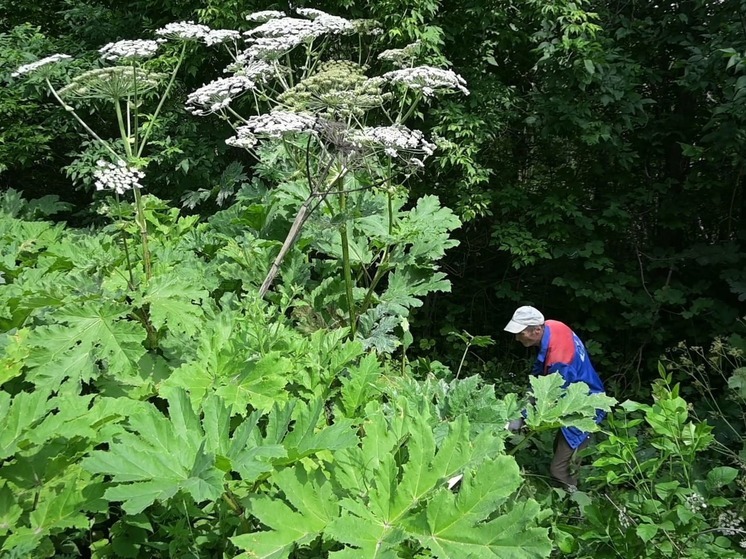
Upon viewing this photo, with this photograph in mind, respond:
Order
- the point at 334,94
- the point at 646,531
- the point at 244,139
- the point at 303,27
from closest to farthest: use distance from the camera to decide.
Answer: the point at 646,531 < the point at 334,94 < the point at 244,139 < the point at 303,27

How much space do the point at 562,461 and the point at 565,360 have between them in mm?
846

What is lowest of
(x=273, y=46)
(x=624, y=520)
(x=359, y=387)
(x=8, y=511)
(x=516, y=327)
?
(x=516, y=327)

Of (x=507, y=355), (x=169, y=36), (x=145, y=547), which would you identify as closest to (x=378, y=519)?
(x=145, y=547)

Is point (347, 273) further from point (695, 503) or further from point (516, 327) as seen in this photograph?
point (695, 503)

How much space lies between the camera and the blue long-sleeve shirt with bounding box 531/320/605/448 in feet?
13.6

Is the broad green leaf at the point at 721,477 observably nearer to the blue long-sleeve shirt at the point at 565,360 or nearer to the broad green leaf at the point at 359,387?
the broad green leaf at the point at 359,387

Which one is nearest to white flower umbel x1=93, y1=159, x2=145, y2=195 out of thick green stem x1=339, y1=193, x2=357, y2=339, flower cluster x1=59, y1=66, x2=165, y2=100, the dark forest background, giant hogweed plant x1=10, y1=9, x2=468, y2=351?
giant hogweed plant x1=10, y1=9, x2=468, y2=351

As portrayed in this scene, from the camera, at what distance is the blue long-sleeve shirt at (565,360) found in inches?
164

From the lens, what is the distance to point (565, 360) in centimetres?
416

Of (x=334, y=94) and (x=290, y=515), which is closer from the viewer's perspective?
(x=290, y=515)

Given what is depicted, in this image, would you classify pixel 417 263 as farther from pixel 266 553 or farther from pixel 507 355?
pixel 507 355

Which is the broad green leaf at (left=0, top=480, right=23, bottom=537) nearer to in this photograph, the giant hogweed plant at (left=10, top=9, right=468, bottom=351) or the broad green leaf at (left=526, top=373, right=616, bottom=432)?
the giant hogweed plant at (left=10, top=9, right=468, bottom=351)

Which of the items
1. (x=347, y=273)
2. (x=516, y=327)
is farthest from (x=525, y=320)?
(x=347, y=273)

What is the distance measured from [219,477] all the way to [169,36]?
290 cm
